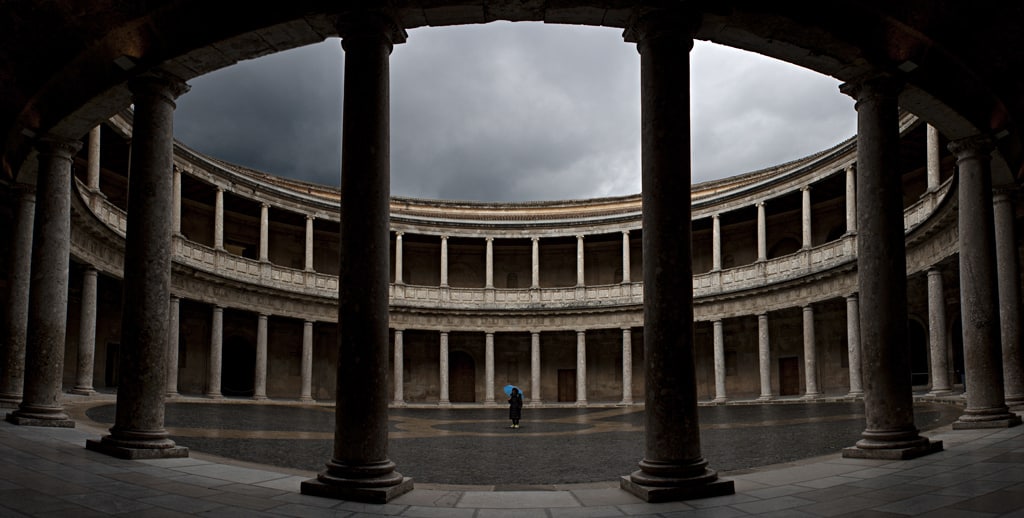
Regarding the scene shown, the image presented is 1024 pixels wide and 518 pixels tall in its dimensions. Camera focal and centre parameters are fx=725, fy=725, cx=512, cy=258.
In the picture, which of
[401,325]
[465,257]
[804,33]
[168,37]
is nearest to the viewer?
[804,33]

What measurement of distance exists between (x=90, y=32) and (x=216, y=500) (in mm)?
6733

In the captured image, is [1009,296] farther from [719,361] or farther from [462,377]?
[462,377]

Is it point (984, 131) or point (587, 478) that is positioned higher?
point (984, 131)

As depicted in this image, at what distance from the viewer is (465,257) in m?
40.8

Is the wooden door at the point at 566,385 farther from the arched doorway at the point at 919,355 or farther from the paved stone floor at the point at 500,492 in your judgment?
the paved stone floor at the point at 500,492

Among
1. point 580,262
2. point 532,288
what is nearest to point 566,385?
point 532,288

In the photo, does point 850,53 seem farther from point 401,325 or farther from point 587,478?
point 401,325

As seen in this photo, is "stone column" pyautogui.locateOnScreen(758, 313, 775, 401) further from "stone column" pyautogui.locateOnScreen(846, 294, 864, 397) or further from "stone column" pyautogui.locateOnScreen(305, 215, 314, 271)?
"stone column" pyautogui.locateOnScreen(305, 215, 314, 271)

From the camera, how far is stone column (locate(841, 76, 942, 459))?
898 cm

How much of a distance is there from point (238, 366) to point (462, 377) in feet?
38.4

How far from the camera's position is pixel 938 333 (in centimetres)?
2066

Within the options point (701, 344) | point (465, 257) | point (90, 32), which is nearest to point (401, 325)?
point (465, 257)

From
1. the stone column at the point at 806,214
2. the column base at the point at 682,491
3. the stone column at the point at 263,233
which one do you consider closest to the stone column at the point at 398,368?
the stone column at the point at 263,233

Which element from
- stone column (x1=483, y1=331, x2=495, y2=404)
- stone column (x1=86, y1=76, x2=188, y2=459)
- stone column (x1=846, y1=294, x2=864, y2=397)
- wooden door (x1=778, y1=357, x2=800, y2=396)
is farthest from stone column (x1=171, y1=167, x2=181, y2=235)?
wooden door (x1=778, y1=357, x2=800, y2=396)
